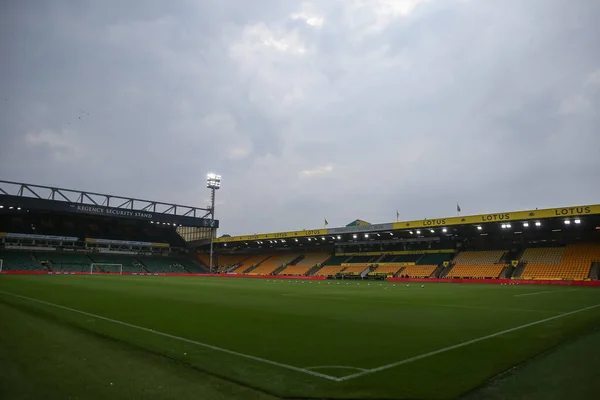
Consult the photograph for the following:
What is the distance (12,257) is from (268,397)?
6950 centimetres

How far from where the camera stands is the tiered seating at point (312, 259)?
64.7 m

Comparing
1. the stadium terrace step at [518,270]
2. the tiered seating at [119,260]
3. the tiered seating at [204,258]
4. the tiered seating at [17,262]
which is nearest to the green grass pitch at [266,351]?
the stadium terrace step at [518,270]

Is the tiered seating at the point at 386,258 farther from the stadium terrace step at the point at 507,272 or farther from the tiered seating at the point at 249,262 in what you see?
the tiered seating at the point at 249,262

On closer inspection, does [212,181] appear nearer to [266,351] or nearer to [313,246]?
[313,246]

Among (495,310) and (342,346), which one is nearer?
(342,346)

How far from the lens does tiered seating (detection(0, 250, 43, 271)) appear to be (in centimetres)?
5419

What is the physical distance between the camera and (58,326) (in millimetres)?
8984

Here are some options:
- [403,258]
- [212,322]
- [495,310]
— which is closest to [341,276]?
[403,258]

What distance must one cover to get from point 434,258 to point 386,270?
7.14m

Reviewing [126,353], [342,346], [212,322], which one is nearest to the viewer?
[126,353]

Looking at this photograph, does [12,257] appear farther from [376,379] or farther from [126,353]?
[376,379]

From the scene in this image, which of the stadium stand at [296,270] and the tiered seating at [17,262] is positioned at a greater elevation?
the tiered seating at [17,262]

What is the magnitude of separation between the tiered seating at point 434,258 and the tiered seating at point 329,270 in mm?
12266

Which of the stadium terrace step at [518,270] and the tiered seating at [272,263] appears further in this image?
the tiered seating at [272,263]
